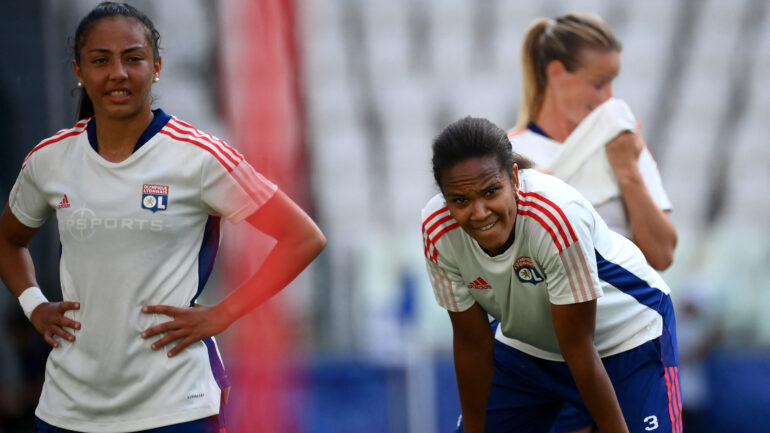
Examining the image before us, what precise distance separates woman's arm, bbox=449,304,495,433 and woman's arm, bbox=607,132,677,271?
2.03 ft

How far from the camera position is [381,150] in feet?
24.1

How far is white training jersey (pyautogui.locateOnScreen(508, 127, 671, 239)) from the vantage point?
2.73 metres

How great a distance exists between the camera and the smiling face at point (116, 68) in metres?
2.06

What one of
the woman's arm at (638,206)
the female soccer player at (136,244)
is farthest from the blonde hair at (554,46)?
the female soccer player at (136,244)

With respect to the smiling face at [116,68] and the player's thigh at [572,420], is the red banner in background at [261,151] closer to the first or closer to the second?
the player's thigh at [572,420]

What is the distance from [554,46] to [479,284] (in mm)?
969

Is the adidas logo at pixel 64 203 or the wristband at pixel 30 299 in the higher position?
the adidas logo at pixel 64 203

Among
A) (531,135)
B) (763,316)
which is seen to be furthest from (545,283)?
(763,316)

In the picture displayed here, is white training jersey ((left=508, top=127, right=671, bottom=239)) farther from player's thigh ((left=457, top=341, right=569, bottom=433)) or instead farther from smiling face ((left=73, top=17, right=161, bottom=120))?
smiling face ((left=73, top=17, right=161, bottom=120))

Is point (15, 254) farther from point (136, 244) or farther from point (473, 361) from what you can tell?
point (473, 361)

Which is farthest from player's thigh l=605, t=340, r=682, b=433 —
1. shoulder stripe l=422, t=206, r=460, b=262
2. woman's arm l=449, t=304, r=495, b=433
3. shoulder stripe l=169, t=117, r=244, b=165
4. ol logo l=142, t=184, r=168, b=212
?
ol logo l=142, t=184, r=168, b=212

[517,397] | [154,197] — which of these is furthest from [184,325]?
[517,397]

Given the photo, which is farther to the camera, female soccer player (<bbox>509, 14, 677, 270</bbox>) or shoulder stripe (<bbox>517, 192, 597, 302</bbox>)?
female soccer player (<bbox>509, 14, 677, 270</bbox>)

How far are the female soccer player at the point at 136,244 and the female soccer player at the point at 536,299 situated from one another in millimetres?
363
